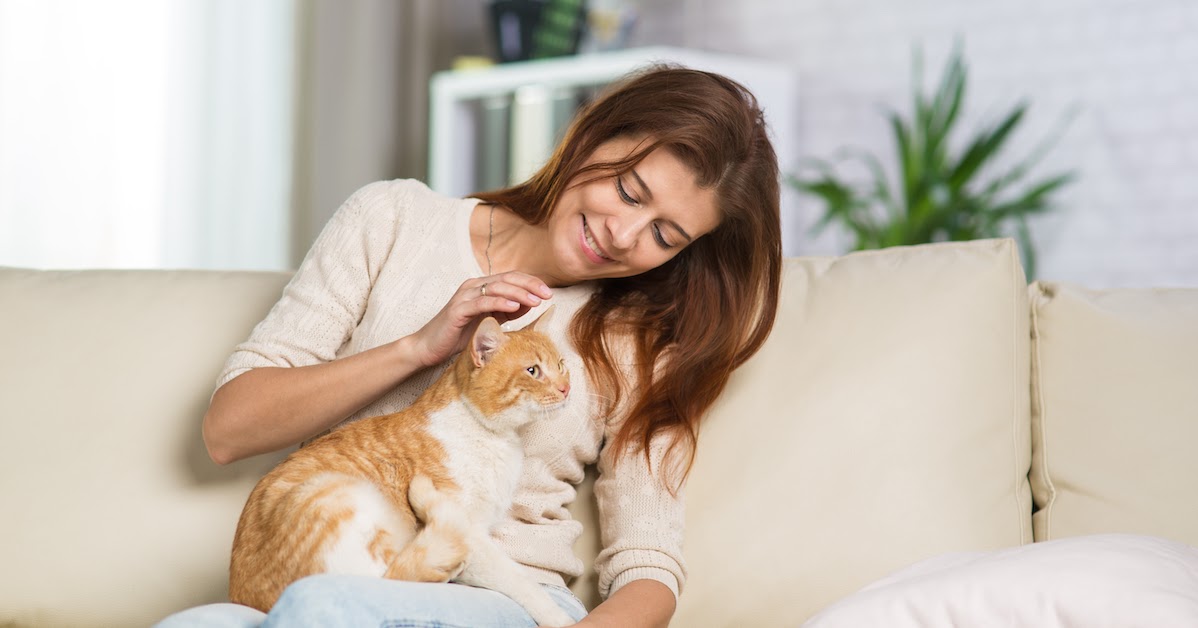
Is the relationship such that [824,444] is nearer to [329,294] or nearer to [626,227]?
[626,227]

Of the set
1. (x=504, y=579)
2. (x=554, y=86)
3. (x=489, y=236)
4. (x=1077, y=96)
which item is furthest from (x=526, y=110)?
(x=504, y=579)

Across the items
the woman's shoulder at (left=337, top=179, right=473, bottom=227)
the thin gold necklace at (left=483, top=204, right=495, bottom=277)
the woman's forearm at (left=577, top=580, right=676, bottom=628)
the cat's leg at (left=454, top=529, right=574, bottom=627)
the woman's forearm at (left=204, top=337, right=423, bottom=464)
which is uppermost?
the woman's shoulder at (left=337, top=179, right=473, bottom=227)

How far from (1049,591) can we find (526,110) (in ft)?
10.3

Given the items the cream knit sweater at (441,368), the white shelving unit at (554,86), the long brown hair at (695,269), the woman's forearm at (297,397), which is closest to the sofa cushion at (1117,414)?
the long brown hair at (695,269)

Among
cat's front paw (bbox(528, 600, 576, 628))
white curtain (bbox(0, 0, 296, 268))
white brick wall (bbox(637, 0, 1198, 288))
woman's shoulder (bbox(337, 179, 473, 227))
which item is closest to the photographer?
cat's front paw (bbox(528, 600, 576, 628))

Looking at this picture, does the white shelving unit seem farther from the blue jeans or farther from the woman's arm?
the blue jeans

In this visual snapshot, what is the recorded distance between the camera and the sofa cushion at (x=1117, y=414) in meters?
1.40

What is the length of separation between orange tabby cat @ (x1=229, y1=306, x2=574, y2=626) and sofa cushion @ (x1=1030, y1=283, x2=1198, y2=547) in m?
0.70

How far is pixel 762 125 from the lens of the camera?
5.29 ft

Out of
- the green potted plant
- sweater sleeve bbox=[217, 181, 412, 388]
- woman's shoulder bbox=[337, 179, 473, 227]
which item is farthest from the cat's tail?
the green potted plant

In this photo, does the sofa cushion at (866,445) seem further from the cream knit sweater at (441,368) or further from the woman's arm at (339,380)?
the woman's arm at (339,380)

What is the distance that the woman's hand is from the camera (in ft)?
4.21

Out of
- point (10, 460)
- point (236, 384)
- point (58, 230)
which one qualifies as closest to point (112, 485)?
point (10, 460)

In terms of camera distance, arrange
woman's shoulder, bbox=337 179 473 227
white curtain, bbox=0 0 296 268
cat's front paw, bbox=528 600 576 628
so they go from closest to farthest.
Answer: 1. cat's front paw, bbox=528 600 576 628
2. woman's shoulder, bbox=337 179 473 227
3. white curtain, bbox=0 0 296 268
